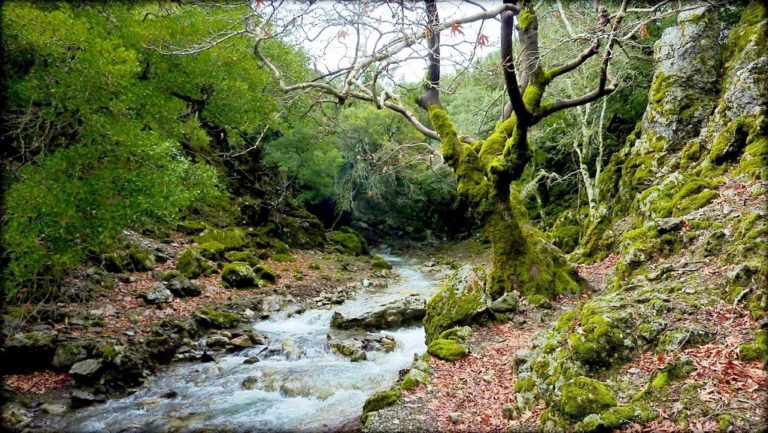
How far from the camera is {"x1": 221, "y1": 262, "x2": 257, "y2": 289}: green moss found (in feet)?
43.7

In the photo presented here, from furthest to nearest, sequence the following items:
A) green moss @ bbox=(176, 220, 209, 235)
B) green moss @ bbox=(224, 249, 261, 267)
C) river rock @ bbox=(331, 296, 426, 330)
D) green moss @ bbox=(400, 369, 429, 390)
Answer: green moss @ bbox=(176, 220, 209, 235) < green moss @ bbox=(224, 249, 261, 267) < river rock @ bbox=(331, 296, 426, 330) < green moss @ bbox=(400, 369, 429, 390)

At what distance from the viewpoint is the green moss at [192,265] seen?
42.2ft

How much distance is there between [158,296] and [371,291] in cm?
712

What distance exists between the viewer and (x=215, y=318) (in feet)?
34.0

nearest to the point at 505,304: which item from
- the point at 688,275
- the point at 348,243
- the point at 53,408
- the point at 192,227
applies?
the point at 688,275

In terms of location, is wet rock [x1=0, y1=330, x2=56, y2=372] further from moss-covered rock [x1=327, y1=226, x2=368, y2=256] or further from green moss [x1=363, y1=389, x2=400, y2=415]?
moss-covered rock [x1=327, y1=226, x2=368, y2=256]

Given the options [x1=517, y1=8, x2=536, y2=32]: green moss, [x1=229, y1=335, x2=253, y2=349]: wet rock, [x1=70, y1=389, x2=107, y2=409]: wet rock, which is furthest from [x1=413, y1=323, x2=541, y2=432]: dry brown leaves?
[x1=517, y1=8, x2=536, y2=32]: green moss

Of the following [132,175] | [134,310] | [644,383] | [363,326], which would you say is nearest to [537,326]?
[644,383]

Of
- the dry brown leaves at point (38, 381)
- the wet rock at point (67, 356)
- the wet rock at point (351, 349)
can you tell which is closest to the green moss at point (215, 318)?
the wet rock at point (67, 356)

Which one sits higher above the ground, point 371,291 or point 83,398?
point 83,398

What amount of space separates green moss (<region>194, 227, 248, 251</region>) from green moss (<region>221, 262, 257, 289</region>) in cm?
220

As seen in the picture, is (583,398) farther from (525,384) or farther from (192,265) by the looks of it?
(192,265)

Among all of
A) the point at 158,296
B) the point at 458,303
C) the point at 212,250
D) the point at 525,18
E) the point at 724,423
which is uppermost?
the point at 525,18

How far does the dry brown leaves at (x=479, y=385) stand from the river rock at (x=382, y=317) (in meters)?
3.79
